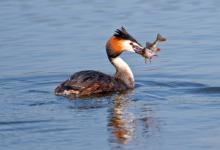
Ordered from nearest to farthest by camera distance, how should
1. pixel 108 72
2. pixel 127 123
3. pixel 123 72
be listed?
pixel 127 123, pixel 123 72, pixel 108 72

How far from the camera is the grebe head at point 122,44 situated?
47.7 feet

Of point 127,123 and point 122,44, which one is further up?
point 122,44

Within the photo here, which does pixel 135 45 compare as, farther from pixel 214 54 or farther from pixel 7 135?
pixel 7 135

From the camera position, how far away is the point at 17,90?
1387cm

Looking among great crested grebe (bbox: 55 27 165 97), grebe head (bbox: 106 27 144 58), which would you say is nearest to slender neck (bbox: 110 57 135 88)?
great crested grebe (bbox: 55 27 165 97)

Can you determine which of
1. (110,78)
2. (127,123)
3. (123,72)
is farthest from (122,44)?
(127,123)

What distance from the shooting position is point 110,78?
46.2 ft

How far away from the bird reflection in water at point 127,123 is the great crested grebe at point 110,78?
0.87 m

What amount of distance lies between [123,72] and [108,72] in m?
0.83

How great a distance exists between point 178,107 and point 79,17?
26.9 feet

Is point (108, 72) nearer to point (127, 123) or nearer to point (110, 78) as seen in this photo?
point (110, 78)

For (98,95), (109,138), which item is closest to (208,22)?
(98,95)

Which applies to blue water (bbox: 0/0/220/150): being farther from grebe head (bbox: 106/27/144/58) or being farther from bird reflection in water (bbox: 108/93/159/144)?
grebe head (bbox: 106/27/144/58)

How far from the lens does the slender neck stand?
1431 centimetres
